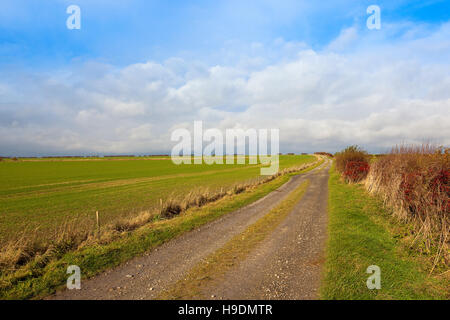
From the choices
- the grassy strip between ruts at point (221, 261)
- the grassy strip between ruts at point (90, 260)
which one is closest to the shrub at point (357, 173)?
the grassy strip between ruts at point (221, 261)

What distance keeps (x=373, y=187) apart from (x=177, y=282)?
17.7 meters

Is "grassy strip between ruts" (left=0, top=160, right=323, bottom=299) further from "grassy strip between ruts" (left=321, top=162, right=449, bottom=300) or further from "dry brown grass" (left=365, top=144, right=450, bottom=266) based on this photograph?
"dry brown grass" (left=365, top=144, right=450, bottom=266)

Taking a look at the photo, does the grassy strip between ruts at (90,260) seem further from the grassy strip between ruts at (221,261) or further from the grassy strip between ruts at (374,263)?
the grassy strip between ruts at (374,263)

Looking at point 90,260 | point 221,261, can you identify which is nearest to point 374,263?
point 221,261

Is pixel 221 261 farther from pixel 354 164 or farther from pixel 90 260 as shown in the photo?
pixel 354 164

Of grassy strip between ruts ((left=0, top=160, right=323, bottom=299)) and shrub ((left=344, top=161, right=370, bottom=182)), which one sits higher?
shrub ((left=344, top=161, right=370, bottom=182))

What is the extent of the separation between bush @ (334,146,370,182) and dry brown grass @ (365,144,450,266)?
13.6 metres

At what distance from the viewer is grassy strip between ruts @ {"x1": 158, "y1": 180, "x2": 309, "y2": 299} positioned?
5.41 metres

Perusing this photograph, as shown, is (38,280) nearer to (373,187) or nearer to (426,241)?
(426,241)

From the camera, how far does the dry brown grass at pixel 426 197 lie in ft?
24.3

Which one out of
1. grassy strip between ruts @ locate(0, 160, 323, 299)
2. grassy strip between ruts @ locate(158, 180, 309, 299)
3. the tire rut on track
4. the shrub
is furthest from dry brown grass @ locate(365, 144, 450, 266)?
the shrub

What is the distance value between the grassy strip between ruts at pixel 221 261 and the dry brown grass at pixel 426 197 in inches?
228
